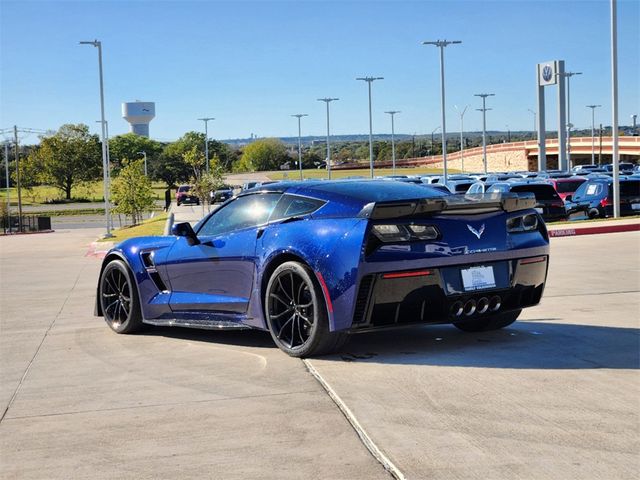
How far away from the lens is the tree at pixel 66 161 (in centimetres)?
11656

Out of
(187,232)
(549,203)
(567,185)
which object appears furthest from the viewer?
(567,185)

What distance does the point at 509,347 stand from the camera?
7.00 m

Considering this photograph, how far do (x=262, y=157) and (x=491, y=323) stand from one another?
186474mm

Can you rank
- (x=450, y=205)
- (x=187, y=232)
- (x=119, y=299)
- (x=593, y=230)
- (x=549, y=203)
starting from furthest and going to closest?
(x=549, y=203) < (x=593, y=230) < (x=119, y=299) < (x=187, y=232) < (x=450, y=205)

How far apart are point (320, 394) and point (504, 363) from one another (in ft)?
4.92

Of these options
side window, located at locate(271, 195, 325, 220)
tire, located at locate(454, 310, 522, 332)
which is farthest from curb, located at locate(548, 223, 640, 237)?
side window, located at locate(271, 195, 325, 220)

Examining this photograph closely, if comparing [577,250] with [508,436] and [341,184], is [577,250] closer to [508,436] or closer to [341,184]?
[341,184]

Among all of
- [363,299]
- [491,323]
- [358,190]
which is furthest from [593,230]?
[363,299]

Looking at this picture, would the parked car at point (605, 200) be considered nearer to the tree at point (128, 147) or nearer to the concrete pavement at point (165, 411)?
the concrete pavement at point (165, 411)

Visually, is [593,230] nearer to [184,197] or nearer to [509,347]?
[509,347]

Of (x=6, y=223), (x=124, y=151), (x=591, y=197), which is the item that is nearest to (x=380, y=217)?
(x=591, y=197)

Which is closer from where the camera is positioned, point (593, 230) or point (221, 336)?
point (221, 336)

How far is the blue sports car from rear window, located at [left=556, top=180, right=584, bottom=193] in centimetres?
2612

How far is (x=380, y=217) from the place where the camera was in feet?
21.0
